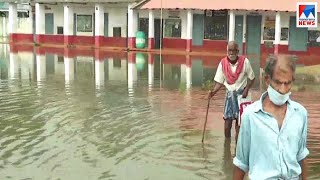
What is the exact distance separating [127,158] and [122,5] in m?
34.4

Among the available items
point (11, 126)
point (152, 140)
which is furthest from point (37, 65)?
point (152, 140)

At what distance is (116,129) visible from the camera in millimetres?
10586

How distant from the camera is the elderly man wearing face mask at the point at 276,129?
3.52m

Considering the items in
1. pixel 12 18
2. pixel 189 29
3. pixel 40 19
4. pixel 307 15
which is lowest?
pixel 189 29

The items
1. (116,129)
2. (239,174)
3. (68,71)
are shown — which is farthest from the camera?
(68,71)

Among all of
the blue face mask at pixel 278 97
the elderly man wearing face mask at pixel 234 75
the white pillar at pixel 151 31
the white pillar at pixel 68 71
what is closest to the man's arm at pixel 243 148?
the blue face mask at pixel 278 97

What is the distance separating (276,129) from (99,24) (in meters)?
39.2

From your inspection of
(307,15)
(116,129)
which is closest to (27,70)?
(307,15)

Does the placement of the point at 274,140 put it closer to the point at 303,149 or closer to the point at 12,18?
the point at 303,149

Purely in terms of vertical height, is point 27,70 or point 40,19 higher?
point 40,19

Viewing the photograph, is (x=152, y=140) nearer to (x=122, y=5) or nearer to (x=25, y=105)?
(x=25, y=105)

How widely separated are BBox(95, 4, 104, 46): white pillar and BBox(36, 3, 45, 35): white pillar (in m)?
5.48

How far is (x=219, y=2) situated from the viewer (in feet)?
123

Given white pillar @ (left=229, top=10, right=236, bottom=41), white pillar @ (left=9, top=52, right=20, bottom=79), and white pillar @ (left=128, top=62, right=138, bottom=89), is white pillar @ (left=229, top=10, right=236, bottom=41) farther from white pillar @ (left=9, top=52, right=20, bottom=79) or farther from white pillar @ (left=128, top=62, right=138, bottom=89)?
white pillar @ (left=9, top=52, right=20, bottom=79)
